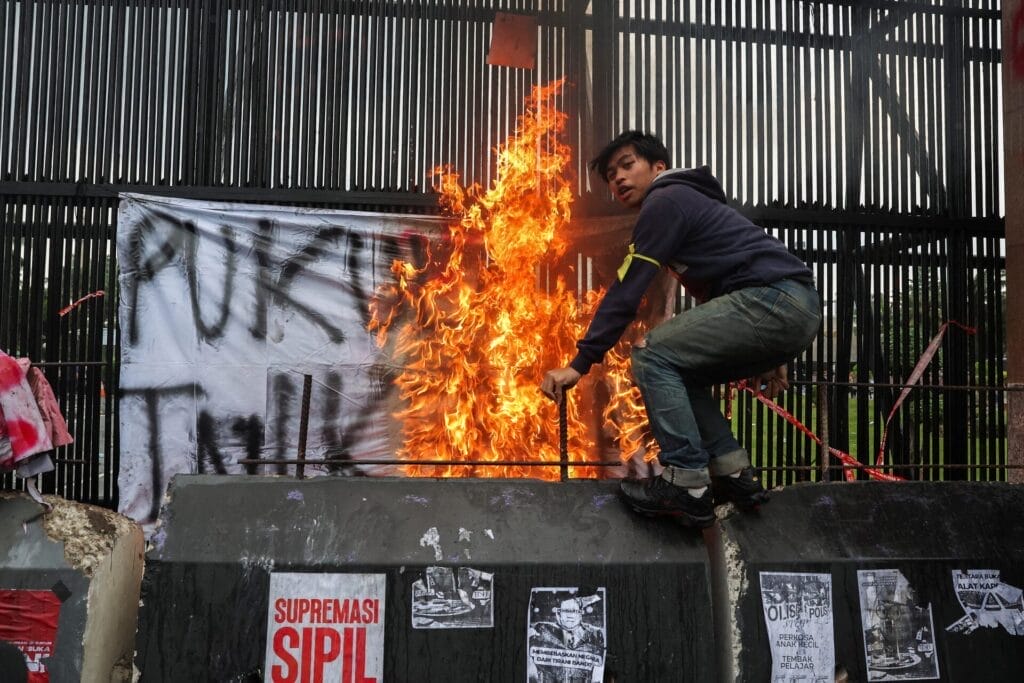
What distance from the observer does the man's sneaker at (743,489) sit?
342 cm

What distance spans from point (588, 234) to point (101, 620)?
4.62 m

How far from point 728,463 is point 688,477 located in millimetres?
362

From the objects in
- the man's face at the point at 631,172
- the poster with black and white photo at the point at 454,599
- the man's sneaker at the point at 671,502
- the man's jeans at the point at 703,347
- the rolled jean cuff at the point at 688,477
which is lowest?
the poster with black and white photo at the point at 454,599

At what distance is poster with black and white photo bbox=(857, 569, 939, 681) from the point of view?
10.9ft

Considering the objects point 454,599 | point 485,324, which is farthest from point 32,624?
point 485,324

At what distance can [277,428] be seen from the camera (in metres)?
5.85

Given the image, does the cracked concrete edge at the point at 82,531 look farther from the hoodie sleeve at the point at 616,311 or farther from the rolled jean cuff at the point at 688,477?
the rolled jean cuff at the point at 688,477

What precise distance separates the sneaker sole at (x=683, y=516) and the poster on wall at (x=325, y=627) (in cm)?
128

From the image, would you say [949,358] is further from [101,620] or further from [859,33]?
[101,620]

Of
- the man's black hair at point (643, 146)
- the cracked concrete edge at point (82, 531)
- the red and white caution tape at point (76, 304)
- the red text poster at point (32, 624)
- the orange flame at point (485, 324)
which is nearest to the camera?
the red text poster at point (32, 624)

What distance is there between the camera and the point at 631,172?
12.3 feet

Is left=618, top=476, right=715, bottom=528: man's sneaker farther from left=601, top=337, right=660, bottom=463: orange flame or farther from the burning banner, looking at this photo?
left=601, top=337, right=660, bottom=463: orange flame

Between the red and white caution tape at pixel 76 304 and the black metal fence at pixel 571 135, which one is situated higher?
the black metal fence at pixel 571 135

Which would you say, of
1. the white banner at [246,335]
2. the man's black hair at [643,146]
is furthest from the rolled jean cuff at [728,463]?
the white banner at [246,335]
